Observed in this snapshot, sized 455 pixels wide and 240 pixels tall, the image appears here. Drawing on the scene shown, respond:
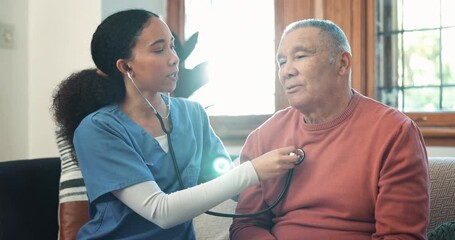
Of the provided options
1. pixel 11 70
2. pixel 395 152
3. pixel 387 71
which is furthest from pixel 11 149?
pixel 395 152

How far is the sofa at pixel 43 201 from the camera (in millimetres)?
1631

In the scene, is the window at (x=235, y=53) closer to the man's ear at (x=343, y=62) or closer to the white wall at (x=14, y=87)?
the white wall at (x=14, y=87)

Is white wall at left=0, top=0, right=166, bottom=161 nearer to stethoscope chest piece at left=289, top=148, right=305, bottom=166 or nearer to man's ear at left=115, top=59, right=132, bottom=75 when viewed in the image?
man's ear at left=115, top=59, right=132, bottom=75

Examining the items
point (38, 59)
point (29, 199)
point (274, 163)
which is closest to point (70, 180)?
point (29, 199)

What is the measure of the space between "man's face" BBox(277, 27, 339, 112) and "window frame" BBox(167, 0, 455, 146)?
1021mm

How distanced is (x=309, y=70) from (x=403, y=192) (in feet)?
1.31

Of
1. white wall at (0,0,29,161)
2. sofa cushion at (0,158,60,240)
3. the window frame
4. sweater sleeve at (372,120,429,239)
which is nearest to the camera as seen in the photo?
sweater sleeve at (372,120,429,239)

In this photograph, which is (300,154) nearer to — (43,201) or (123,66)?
(123,66)

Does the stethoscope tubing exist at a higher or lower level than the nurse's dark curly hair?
lower

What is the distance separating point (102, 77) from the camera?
1.54 meters

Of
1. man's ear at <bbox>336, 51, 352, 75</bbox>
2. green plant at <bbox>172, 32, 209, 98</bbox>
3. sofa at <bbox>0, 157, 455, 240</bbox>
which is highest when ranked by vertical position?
man's ear at <bbox>336, 51, 352, 75</bbox>

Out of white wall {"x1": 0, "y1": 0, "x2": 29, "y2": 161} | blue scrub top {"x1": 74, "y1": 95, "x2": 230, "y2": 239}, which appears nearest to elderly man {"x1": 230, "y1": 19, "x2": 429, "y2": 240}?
blue scrub top {"x1": 74, "y1": 95, "x2": 230, "y2": 239}

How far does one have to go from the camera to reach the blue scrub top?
53.0 inches

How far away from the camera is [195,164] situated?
1528 mm
